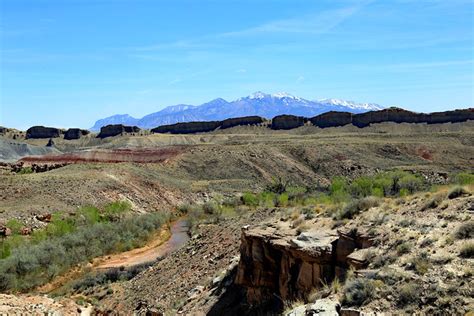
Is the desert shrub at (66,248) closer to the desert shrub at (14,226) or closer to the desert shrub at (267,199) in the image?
the desert shrub at (14,226)

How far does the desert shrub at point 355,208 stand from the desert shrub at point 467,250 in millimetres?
6112

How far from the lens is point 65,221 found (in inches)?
1754

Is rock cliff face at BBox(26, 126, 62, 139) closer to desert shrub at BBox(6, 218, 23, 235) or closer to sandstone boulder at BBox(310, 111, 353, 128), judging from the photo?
sandstone boulder at BBox(310, 111, 353, 128)

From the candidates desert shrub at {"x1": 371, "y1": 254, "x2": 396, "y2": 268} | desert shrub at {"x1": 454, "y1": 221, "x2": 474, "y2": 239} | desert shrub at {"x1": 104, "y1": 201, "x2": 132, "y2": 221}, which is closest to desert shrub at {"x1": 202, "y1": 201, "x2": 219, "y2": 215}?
desert shrub at {"x1": 104, "y1": 201, "x2": 132, "y2": 221}

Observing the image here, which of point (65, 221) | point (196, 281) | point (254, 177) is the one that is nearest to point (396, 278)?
point (196, 281)

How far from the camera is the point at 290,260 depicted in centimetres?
1541

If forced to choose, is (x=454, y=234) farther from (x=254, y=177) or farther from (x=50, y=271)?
(x=254, y=177)

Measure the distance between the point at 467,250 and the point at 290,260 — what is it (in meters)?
5.55

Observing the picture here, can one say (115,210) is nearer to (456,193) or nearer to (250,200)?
(250,200)

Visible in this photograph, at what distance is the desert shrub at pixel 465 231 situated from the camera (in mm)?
12250

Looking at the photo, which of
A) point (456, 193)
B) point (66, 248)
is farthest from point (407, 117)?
point (456, 193)

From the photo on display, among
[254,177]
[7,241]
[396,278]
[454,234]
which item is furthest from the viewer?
[254,177]

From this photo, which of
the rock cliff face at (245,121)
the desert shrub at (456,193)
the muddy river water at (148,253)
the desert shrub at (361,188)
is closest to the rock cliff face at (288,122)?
the rock cliff face at (245,121)

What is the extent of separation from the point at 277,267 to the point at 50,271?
2278cm
